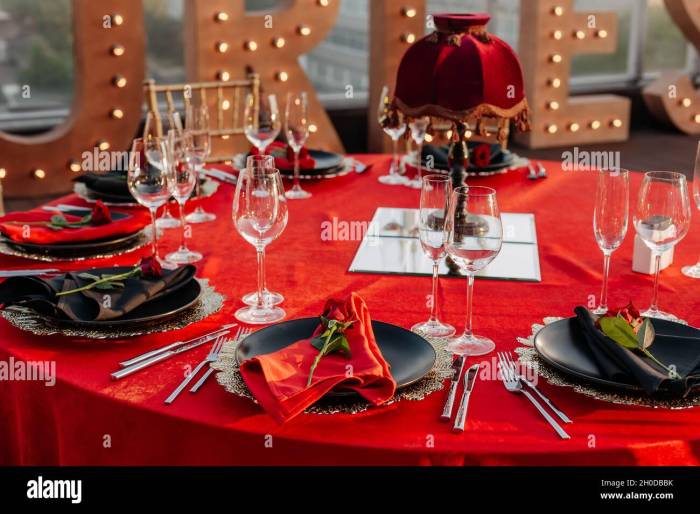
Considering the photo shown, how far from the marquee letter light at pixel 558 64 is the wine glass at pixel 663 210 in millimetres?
4187

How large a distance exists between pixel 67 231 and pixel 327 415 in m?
0.97

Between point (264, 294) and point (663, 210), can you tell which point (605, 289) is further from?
point (264, 294)

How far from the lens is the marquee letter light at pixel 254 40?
4680 mm

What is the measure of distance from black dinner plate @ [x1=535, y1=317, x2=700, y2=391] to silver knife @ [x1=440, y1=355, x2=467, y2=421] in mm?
126

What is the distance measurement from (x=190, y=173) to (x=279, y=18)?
117 inches

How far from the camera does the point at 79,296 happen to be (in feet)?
5.39

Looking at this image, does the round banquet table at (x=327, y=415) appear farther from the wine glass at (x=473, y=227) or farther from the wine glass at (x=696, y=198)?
the wine glass at (x=473, y=227)

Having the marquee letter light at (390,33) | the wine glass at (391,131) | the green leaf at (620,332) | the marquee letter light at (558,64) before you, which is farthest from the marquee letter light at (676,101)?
the green leaf at (620,332)

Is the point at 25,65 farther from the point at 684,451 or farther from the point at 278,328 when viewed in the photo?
the point at 684,451

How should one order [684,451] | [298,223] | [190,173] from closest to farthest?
[684,451] < [190,173] < [298,223]

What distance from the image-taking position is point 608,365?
1.39 metres

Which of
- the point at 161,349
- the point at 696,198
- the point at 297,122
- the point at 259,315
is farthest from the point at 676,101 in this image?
the point at 161,349
